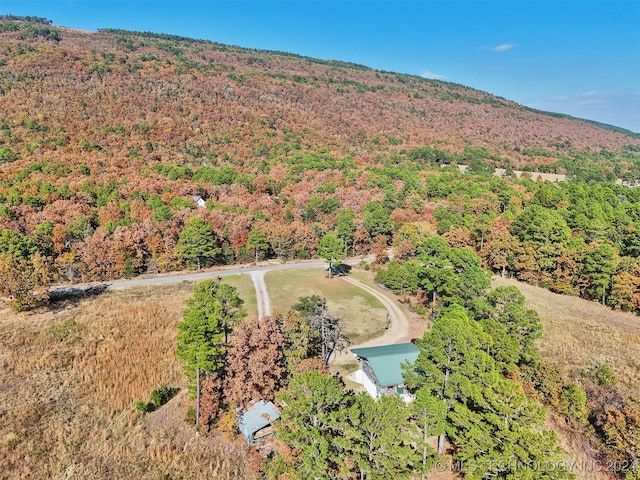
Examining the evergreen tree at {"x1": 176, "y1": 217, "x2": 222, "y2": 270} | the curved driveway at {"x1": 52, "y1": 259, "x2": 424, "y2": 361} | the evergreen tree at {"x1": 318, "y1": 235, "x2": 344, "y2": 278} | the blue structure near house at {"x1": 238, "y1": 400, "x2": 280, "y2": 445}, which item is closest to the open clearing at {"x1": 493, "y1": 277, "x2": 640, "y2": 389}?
the curved driveway at {"x1": 52, "y1": 259, "x2": 424, "y2": 361}

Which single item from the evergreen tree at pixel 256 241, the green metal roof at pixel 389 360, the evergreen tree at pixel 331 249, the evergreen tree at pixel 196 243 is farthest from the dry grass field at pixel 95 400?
the evergreen tree at pixel 331 249

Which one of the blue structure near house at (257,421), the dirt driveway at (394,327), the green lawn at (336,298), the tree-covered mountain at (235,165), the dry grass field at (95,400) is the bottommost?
the dry grass field at (95,400)

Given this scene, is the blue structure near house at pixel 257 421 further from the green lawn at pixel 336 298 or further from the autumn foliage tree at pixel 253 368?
the green lawn at pixel 336 298

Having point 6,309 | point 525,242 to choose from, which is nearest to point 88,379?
point 6,309

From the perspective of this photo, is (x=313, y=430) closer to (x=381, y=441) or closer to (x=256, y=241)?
(x=381, y=441)

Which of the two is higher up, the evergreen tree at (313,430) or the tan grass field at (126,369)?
the evergreen tree at (313,430)

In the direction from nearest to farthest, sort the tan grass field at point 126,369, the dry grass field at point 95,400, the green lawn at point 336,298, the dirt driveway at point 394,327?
1. the dry grass field at point 95,400
2. the tan grass field at point 126,369
3. the dirt driveway at point 394,327
4. the green lawn at point 336,298

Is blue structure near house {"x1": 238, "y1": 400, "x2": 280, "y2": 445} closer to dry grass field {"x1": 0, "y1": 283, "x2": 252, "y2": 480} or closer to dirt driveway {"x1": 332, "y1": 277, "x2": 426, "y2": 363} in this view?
dry grass field {"x1": 0, "y1": 283, "x2": 252, "y2": 480}
